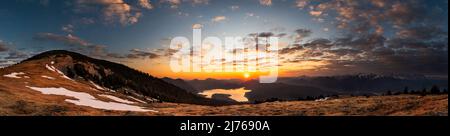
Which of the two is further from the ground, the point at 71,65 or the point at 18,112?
the point at 71,65

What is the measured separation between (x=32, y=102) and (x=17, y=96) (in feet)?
13.6
